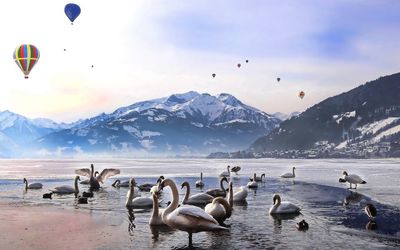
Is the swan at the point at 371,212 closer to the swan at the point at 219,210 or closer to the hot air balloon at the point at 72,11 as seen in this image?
the swan at the point at 219,210

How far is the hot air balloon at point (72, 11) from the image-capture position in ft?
230

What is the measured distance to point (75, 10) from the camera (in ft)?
231

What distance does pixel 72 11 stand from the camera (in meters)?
70.2

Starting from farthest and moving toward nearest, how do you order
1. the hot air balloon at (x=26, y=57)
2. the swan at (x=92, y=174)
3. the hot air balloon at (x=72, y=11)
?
the hot air balloon at (x=26, y=57)
the hot air balloon at (x=72, y=11)
the swan at (x=92, y=174)

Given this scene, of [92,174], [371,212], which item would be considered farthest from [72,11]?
[371,212]

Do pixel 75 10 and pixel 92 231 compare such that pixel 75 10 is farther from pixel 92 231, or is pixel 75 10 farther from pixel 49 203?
pixel 92 231

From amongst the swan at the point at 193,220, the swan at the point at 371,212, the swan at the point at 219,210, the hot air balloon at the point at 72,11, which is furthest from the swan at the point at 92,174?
the hot air balloon at the point at 72,11

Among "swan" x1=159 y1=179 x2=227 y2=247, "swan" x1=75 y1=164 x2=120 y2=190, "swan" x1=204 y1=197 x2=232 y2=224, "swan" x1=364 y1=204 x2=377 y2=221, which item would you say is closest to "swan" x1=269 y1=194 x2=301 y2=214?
"swan" x1=364 y1=204 x2=377 y2=221

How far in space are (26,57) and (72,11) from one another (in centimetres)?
1463

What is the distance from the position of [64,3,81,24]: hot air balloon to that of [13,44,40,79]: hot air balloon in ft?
43.0

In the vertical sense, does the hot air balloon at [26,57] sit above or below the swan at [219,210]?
above

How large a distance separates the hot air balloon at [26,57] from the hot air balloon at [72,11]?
1310cm

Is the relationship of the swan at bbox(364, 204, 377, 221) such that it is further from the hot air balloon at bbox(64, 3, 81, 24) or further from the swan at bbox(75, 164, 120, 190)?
the hot air balloon at bbox(64, 3, 81, 24)

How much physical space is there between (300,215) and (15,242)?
1546 centimetres
